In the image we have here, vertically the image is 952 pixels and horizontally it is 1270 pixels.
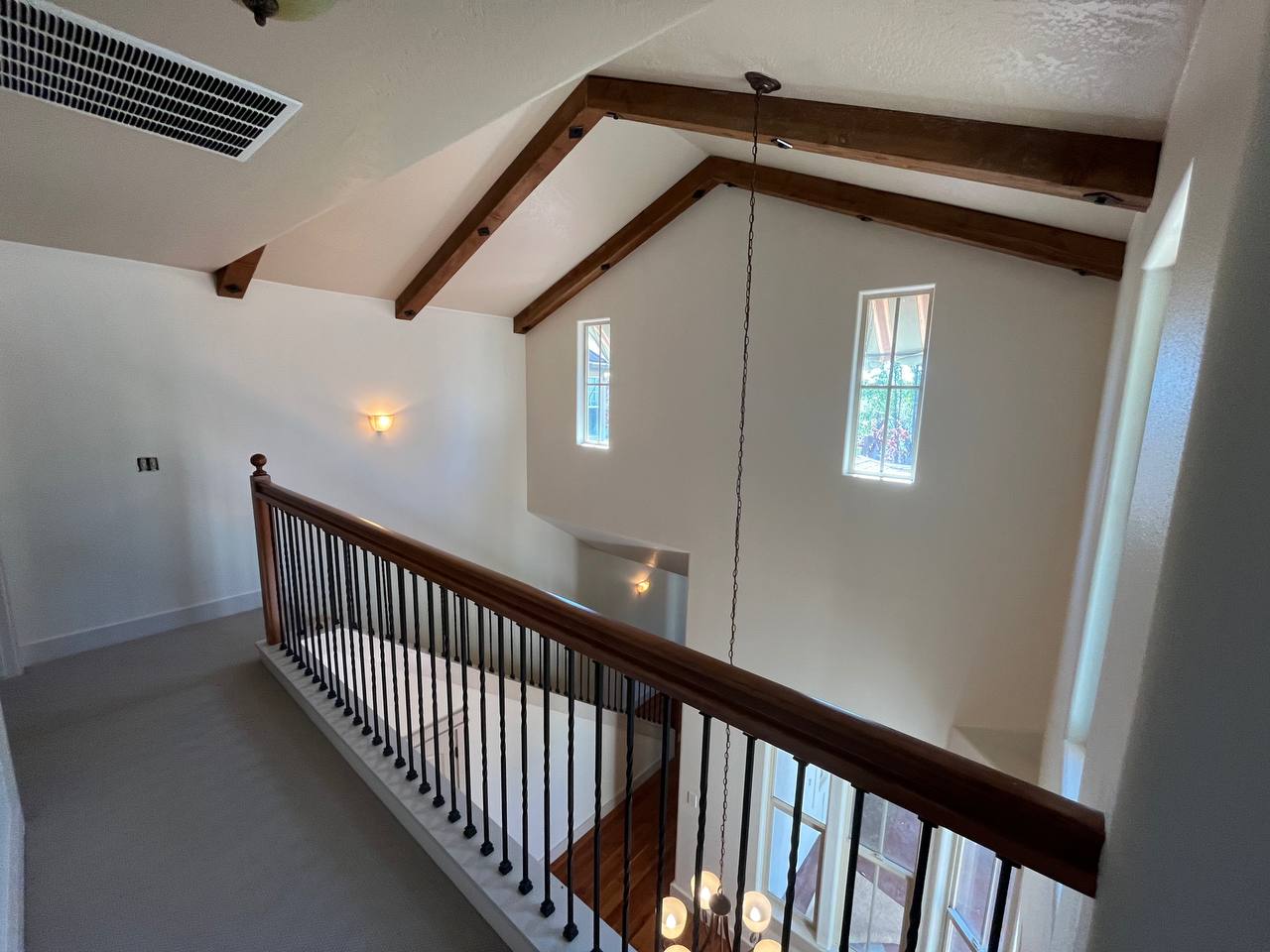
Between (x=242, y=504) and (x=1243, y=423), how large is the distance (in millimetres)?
4823

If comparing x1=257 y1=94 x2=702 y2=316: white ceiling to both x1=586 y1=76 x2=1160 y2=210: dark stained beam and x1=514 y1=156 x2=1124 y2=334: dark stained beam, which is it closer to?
x1=514 y1=156 x2=1124 y2=334: dark stained beam

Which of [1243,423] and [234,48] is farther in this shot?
[234,48]

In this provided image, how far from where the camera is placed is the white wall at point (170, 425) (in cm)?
302

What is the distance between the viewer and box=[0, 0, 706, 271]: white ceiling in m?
1.34

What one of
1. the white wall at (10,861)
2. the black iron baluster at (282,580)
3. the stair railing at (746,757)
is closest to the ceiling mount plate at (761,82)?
the stair railing at (746,757)

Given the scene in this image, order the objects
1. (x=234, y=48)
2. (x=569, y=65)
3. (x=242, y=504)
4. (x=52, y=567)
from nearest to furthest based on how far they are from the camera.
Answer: (x=234, y=48), (x=569, y=65), (x=52, y=567), (x=242, y=504)

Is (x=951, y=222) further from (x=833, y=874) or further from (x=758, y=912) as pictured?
(x=833, y=874)

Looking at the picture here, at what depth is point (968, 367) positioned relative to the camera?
332 cm

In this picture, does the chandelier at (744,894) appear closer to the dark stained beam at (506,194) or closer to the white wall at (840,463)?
the white wall at (840,463)

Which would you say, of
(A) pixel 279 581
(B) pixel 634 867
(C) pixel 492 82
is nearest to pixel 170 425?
(A) pixel 279 581

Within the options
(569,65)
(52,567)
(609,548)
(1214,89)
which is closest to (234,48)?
(569,65)

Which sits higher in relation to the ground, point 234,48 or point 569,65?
point 569,65

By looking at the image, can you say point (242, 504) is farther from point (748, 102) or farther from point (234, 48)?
point (748, 102)

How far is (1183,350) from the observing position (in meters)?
0.73
